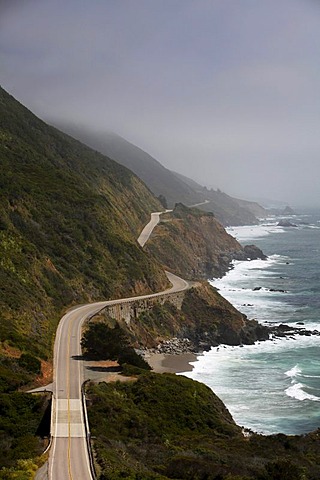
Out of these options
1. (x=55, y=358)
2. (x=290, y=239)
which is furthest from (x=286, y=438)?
(x=290, y=239)

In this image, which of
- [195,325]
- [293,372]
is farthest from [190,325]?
[293,372]

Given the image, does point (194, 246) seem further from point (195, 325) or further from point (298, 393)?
point (298, 393)

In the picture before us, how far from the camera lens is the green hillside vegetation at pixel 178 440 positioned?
1927 centimetres

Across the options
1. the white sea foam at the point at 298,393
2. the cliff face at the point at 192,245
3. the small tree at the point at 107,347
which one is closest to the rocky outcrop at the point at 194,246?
the cliff face at the point at 192,245

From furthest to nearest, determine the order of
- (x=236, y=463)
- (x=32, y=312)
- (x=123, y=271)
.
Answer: (x=123, y=271) < (x=32, y=312) < (x=236, y=463)

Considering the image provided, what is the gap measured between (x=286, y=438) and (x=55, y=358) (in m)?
14.5

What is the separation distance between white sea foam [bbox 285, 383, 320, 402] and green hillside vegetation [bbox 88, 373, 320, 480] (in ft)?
26.2

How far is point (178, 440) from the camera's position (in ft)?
82.1

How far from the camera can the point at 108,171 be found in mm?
117250

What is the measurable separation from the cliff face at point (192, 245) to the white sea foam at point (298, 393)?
114ft

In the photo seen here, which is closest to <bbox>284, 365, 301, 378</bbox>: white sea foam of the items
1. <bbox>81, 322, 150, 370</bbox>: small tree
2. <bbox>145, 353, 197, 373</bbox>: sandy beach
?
<bbox>145, 353, 197, 373</bbox>: sandy beach

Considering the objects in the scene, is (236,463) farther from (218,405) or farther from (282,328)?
(282,328)

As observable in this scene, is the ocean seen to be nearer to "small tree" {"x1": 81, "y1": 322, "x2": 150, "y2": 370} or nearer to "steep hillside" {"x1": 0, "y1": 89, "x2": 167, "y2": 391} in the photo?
"small tree" {"x1": 81, "y1": 322, "x2": 150, "y2": 370}

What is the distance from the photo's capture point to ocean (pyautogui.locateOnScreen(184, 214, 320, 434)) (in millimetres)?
35506
